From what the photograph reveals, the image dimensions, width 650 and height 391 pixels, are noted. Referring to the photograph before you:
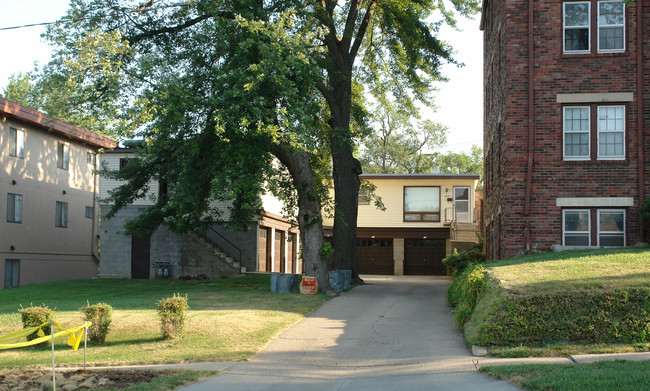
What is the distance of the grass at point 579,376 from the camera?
25.1 ft

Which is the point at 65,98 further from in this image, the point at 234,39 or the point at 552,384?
the point at 552,384

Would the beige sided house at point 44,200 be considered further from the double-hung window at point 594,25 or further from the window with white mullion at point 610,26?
the window with white mullion at point 610,26

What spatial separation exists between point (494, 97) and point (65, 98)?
47.9 feet

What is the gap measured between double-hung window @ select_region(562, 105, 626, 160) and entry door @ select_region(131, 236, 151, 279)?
21.1 meters

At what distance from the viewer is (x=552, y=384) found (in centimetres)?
795

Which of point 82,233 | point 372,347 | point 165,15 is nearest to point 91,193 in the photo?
point 82,233

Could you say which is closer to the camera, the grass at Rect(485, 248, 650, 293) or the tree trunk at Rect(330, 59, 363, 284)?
the grass at Rect(485, 248, 650, 293)

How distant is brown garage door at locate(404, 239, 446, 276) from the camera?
132ft

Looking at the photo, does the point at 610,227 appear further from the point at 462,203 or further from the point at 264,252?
the point at 462,203

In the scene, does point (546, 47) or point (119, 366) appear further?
point (546, 47)

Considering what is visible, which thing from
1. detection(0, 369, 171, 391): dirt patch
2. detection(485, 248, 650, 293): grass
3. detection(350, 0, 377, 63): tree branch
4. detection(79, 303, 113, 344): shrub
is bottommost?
detection(0, 369, 171, 391): dirt patch

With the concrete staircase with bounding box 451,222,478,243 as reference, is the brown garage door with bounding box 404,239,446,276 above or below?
below

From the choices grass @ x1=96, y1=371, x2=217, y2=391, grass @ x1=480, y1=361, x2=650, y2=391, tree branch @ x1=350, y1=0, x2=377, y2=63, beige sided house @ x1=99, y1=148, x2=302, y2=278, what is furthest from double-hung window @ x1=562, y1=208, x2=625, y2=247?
beige sided house @ x1=99, y1=148, x2=302, y2=278

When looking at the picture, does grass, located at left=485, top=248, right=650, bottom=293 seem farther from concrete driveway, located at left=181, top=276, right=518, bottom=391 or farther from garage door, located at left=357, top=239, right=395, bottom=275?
garage door, located at left=357, top=239, right=395, bottom=275
